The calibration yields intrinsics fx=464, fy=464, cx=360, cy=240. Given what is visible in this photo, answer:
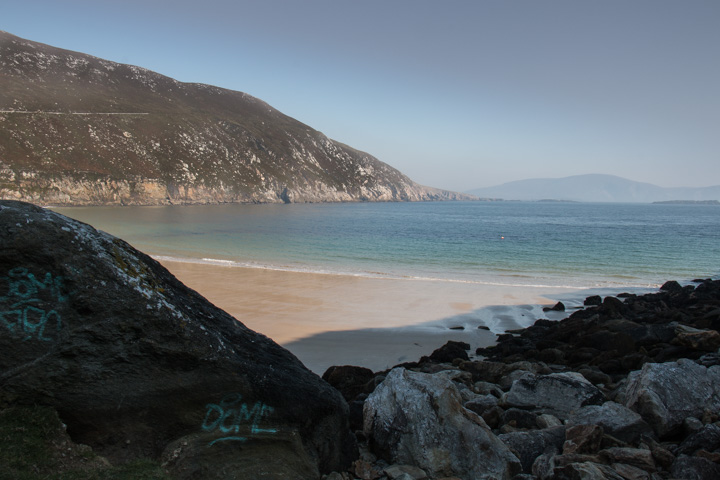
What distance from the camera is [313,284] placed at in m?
21.8

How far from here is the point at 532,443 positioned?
503 centimetres

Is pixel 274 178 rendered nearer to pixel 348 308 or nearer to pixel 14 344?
pixel 348 308

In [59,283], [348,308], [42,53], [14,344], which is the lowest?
[348,308]

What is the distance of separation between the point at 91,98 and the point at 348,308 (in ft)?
556

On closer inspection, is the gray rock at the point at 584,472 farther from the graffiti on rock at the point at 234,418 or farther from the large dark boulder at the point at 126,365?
the graffiti on rock at the point at 234,418

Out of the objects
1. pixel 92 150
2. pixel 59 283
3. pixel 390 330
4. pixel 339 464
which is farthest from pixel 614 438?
pixel 92 150

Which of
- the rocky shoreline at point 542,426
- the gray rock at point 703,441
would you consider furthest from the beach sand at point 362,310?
the gray rock at point 703,441

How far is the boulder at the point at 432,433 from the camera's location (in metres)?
4.58

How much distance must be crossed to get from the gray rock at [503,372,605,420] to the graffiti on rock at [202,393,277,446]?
3.80 m

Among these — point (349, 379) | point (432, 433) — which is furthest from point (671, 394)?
point (349, 379)

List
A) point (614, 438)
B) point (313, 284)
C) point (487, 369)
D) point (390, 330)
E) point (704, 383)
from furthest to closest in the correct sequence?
point (313, 284), point (390, 330), point (487, 369), point (704, 383), point (614, 438)

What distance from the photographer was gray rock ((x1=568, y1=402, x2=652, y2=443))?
5.20 meters

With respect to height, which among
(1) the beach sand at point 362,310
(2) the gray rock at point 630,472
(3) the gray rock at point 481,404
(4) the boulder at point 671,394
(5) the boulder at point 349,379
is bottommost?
(1) the beach sand at point 362,310

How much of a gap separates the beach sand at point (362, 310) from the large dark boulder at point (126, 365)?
239 inches
